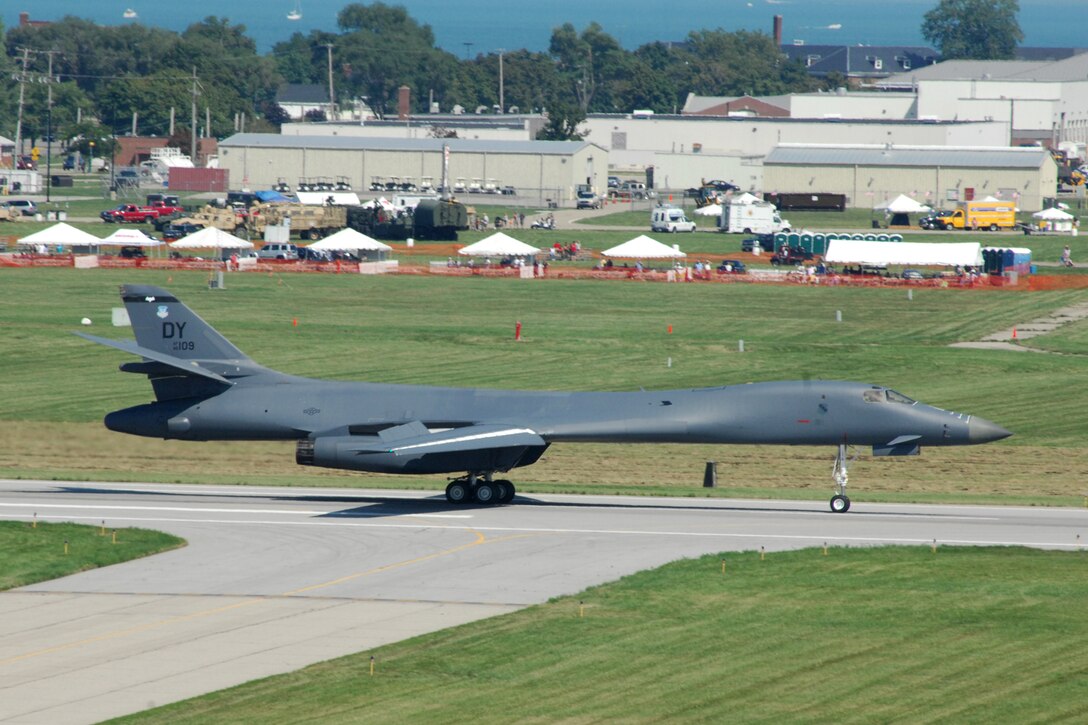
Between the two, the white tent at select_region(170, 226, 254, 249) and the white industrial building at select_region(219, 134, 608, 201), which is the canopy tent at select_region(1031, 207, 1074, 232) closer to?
the white industrial building at select_region(219, 134, 608, 201)

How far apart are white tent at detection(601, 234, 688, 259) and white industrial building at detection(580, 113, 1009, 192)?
5946 cm

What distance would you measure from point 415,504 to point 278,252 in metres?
61.3

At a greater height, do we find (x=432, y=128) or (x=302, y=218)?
(x=432, y=128)

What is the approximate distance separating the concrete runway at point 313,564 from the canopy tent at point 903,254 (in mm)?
53497

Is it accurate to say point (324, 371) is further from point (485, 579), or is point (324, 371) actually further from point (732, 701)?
point (732, 701)

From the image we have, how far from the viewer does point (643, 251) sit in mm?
91312

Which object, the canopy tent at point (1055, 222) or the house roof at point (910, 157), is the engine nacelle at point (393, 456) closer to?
the canopy tent at point (1055, 222)

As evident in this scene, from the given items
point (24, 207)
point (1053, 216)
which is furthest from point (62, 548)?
point (1053, 216)

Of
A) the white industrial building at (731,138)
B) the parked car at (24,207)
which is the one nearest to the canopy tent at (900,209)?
the white industrial building at (731,138)

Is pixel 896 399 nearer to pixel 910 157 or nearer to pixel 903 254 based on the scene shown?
pixel 903 254

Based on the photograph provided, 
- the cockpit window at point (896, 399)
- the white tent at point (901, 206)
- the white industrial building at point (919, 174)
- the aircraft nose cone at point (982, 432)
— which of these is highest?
the white industrial building at point (919, 174)

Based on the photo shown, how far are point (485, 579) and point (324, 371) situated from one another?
2973 centimetres

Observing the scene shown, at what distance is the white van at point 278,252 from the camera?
9438cm

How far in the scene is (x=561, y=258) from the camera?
98.8 m
